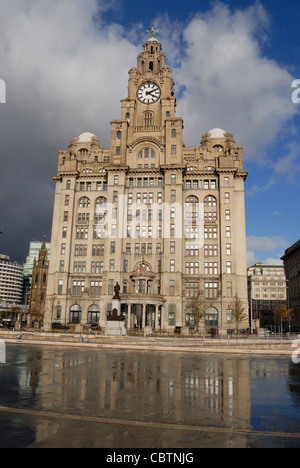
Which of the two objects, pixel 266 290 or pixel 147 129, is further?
pixel 266 290

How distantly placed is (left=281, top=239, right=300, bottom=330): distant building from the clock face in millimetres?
62903

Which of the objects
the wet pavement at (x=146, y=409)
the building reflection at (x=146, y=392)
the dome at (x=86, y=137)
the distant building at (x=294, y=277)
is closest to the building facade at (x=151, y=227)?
the dome at (x=86, y=137)

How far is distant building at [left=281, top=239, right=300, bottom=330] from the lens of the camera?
110131mm

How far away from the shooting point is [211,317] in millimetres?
79500

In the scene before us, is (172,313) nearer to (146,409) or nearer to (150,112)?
(150,112)

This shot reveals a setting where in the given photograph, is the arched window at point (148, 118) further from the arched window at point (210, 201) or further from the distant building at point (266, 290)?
the distant building at point (266, 290)

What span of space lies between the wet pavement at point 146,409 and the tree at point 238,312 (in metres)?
51.0

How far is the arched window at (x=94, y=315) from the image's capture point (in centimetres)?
8269

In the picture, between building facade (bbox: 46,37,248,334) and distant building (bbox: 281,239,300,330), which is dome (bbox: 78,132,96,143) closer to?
building facade (bbox: 46,37,248,334)

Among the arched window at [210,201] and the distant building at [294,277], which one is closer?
the arched window at [210,201]

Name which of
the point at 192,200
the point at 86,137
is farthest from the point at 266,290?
the point at 86,137

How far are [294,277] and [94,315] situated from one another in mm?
69612

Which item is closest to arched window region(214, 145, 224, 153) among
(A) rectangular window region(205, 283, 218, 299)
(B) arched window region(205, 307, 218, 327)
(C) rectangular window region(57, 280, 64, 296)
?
(A) rectangular window region(205, 283, 218, 299)

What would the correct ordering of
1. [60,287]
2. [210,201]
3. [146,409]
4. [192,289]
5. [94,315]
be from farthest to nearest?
[210,201] < [60,287] < [94,315] < [192,289] < [146,409]
